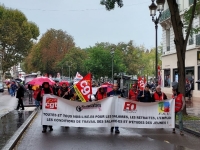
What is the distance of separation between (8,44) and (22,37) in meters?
3.04

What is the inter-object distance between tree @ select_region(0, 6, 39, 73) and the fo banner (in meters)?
58.6

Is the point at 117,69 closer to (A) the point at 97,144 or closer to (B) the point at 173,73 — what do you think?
(B) the point at 173,73

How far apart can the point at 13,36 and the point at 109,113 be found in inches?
2370

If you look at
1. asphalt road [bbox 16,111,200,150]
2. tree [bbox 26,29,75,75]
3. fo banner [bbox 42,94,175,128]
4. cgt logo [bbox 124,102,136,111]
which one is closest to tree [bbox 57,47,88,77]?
tree [bbox 26,29,75,75]

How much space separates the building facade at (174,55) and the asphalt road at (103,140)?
23.1 m

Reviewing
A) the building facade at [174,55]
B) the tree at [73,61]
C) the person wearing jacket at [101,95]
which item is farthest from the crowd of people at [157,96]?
the tree at [73,61]

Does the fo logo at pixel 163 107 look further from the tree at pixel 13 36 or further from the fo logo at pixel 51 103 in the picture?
the tree at pixel 13 36

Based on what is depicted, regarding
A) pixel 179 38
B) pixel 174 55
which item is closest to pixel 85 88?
pixel 179 38

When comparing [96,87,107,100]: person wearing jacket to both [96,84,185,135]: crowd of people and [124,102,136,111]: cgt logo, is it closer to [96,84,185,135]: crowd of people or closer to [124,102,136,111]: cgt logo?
[96,84,185,135]: crowd of people

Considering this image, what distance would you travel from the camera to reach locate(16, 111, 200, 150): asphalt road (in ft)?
36.7

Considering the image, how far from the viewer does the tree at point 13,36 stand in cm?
7155

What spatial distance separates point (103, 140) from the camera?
40.7 feet

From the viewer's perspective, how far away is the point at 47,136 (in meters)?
13.2

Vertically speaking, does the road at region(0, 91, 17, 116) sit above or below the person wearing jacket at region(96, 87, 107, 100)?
below
